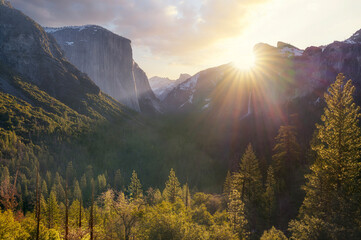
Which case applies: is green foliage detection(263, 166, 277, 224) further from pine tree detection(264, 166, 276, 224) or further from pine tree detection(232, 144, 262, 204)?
pine tree detection(232, 144, 262, 204)

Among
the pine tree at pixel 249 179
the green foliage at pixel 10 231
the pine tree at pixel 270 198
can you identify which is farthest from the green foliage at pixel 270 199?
the green foliage at pixel 10 231

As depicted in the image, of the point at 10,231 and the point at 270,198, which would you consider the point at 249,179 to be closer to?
the point at 270,198

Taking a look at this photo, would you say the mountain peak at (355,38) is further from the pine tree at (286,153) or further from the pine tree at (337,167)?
the pine tree at (337,167)

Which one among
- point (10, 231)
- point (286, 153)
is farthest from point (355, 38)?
point (10, 231)

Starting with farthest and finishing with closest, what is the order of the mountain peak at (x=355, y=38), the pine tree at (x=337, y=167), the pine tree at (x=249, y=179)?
1. the mountain peak at (x=355, y=38)
2. the pine tree at (x=249, y=179)
3. the pine tree at (x=337, y=167)

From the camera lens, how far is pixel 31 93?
168 m

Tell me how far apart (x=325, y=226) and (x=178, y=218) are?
1227cm

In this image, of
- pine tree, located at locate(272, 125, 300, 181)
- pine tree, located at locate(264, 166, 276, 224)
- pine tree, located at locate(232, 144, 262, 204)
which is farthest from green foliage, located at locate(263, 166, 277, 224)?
pine tree, located at locate(272, 125, 300, 181)

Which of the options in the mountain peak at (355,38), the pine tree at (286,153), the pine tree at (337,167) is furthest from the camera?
the mountain peak at (355,38)

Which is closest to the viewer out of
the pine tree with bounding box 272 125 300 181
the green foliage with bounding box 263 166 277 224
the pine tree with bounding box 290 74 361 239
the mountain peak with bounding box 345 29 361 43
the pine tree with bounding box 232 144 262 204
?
the pine tree with bounding box 290 74 361 239

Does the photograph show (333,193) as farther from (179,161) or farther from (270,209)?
(179,161)

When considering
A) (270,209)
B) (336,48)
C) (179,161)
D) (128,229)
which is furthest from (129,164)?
(336,48)

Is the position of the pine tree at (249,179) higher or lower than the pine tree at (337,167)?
lower

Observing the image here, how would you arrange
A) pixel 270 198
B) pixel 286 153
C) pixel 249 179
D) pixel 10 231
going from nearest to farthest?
pixel 10 231
pixel 270 198
pixel 249 179
pixel 286 153
